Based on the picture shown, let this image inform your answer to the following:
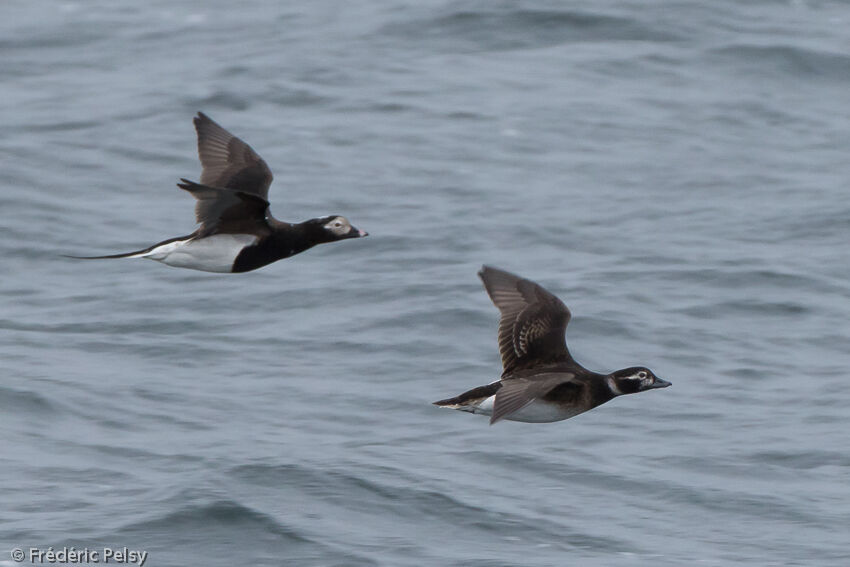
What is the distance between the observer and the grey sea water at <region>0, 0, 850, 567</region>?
11.2m

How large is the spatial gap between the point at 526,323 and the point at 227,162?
2378mm

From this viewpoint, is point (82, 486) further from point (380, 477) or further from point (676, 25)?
point (676, 25)

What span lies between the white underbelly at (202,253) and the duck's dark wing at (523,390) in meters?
1.94

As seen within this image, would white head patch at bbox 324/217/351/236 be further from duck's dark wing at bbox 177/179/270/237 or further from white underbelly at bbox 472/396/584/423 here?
white underbelly at bbox 472/396/584/423

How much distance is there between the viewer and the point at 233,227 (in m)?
10.3

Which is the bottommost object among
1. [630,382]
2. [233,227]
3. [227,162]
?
[630,382]

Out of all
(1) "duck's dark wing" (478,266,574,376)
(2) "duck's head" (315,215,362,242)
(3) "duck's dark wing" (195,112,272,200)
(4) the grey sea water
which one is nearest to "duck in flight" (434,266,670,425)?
(1) "duck's dark wing" (478,266,574,376)

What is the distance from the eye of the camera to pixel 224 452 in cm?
1199

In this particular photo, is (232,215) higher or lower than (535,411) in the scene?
higher

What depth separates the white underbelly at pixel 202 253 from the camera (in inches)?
396

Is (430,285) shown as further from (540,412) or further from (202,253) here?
(540,412)

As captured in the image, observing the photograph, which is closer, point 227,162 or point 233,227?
point 233,227

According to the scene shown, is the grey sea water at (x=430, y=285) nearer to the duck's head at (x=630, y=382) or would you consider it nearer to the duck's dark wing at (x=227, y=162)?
the duck's head at (x=630, y=382)

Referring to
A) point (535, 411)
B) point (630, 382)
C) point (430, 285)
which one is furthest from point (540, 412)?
point (430, 285)
